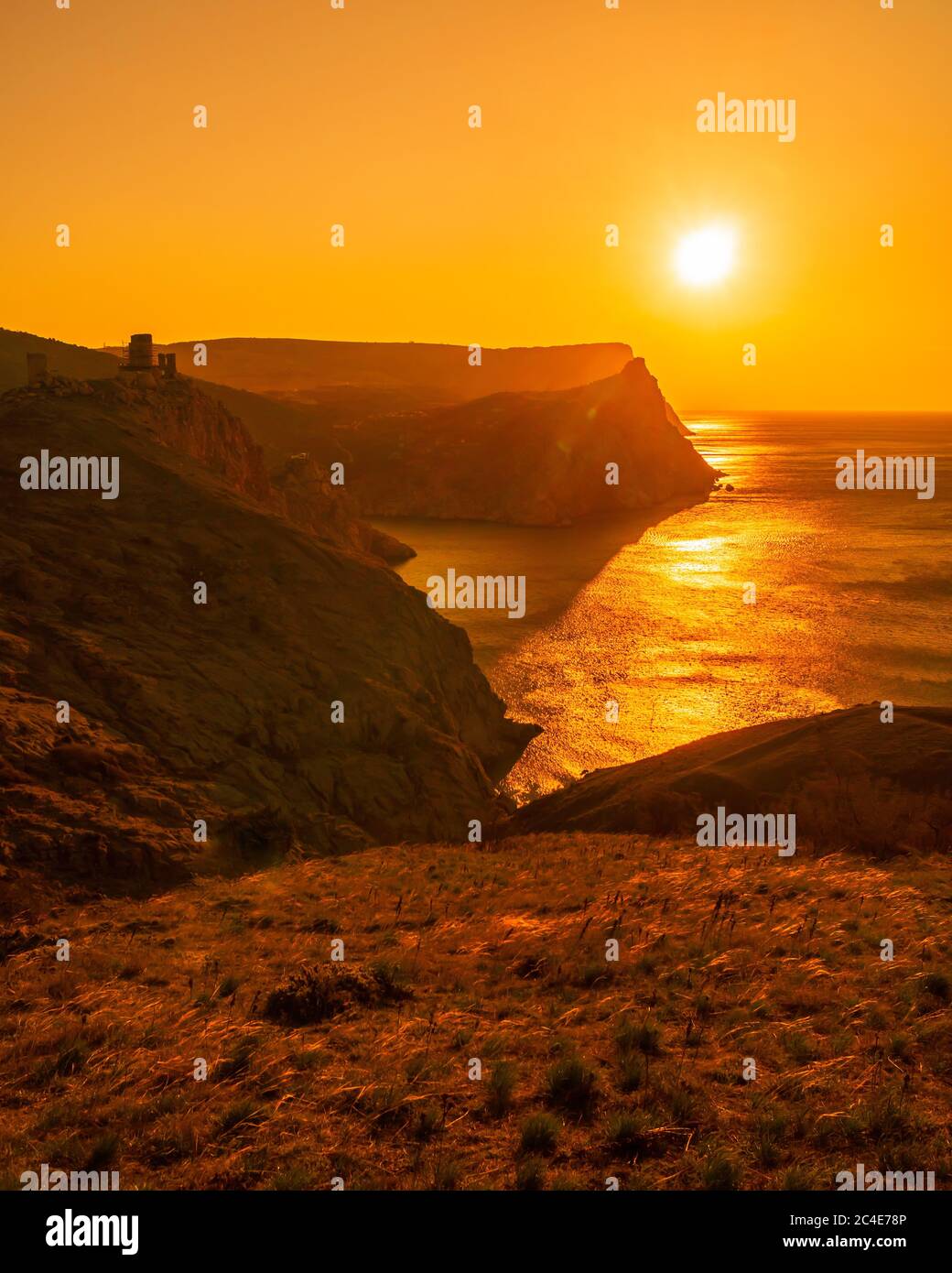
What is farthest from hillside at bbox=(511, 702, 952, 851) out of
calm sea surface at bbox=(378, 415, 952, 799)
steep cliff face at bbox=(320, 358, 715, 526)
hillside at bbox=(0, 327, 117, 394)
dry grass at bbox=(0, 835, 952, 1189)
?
steep cliff face at bbox=(320, 358, 715, 526)

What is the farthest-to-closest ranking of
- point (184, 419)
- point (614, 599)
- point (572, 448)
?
point (572, 448) < point (614, 599) < point (184, 419)

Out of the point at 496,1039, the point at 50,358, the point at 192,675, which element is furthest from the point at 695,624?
the point at 50,358

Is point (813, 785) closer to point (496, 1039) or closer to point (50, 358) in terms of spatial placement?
point (496, 1039)

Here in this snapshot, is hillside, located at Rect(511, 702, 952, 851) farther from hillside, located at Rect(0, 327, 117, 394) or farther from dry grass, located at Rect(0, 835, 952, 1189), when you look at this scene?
hillside, located at Rect(0, 327, 117, 394)

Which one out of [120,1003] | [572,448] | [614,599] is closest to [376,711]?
[120,1003]
